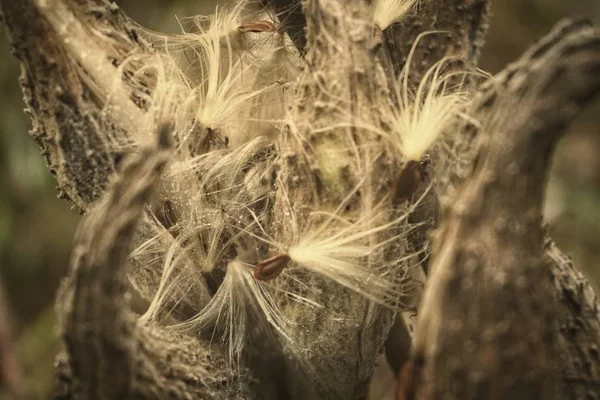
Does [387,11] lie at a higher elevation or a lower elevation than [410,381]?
higher

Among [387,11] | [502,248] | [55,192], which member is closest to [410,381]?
[502,248]

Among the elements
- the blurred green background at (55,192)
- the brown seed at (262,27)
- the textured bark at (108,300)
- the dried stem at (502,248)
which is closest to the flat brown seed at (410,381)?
the dried stem at (502,248)

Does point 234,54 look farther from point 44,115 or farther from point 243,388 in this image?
point 243,388

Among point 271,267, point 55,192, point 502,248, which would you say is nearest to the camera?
point 502,248

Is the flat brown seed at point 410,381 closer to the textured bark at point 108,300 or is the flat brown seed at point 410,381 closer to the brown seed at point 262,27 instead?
the textured bark at point 108,300

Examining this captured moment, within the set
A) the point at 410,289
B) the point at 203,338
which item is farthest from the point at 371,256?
the point at 203,338

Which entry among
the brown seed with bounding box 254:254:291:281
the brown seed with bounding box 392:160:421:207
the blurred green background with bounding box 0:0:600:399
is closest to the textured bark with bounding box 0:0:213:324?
the brown seed with bounding box 254:254:291:281

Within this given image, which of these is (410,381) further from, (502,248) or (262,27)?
(262,27)

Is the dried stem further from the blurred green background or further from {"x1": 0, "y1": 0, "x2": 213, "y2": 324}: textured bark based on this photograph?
the blurred green background
